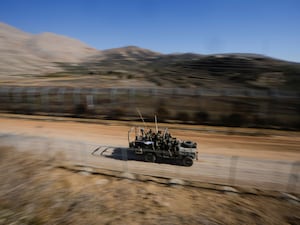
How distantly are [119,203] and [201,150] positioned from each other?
7.90 metres

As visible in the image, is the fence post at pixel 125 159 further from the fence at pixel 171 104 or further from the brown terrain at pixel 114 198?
the fence at pixel 171 104

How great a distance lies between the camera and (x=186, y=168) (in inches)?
528

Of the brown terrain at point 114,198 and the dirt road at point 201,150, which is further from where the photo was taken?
the dirt road at point 201,150

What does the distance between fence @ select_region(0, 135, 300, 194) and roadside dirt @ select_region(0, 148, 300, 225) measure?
3.91ft

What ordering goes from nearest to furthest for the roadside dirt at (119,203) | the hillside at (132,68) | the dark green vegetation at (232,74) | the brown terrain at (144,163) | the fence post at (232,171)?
the roadside dirt at (119,203)
the brown terrain at (144,163)
the fence post at (232,171)
the dark green vegetation at (232,74)
the hillside at (132,68)

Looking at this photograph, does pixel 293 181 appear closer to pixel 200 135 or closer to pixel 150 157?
pixel 150 157

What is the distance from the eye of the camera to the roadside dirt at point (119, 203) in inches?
359

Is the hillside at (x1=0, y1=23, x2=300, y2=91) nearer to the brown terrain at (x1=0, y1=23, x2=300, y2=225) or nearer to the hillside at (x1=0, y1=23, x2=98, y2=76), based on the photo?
the hillside at (x1=0, y1=23, x2=98, y2=76)

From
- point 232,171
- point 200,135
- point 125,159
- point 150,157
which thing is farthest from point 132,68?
point 232,171

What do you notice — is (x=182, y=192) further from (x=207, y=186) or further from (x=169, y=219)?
(x=169, y=219)

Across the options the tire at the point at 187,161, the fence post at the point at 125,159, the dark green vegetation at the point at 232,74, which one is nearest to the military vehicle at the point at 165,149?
the tire at the point at 187,161

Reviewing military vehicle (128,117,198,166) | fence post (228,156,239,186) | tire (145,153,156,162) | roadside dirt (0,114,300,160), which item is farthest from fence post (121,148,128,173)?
fence post (228,156,239,186)

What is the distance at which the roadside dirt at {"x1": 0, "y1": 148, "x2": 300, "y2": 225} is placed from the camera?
→ 29.9ft

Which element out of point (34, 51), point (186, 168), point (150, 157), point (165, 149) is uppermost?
point (34, 51)
